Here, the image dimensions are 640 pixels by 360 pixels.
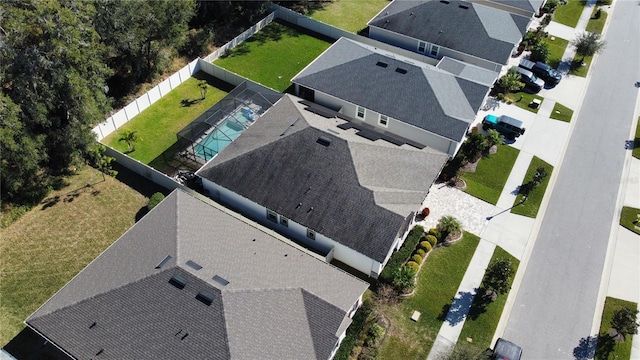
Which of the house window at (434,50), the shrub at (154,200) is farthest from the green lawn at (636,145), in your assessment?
the shrub at (154,200)

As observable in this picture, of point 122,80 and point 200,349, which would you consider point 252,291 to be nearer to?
point 200,349

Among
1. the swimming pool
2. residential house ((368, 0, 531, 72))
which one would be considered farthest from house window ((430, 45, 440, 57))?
the swimming pool

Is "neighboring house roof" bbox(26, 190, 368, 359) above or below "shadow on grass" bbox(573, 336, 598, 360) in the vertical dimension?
above

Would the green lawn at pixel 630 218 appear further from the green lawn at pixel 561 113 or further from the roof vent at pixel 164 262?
the roof vent at pixel 164 262

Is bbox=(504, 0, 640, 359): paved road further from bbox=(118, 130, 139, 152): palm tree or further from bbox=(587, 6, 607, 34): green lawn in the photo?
bbox=(118, 130, 139, 152): palm tree

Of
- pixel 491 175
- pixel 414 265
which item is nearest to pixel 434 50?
pixel 491 175

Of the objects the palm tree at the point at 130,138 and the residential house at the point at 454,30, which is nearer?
the palm tree at the point at 130,138
